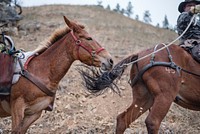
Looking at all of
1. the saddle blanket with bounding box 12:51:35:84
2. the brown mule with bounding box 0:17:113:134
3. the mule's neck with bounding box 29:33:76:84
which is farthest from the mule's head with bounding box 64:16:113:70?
the saddle blanket with bounding box 12:51:35:84

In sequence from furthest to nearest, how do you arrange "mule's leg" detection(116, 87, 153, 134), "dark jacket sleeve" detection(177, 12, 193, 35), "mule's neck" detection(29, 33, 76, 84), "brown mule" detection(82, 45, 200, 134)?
"dark jacket sleeve" detection(177, 12, 193, 35) < "mule's leg" detection(116, 87, 153, 134) < "brown mule" detection(82, 45, 200, 134) < "mule's neck" detection(29, 33, 76, 84)

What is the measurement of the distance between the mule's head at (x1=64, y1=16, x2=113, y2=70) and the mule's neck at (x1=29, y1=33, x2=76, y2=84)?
4.5 inches

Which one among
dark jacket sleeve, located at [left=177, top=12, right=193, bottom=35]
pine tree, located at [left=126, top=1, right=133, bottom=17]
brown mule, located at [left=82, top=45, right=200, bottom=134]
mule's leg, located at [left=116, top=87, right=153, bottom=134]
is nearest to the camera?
brown mule, located at [left=82, top=45, right=200, bottom=134]

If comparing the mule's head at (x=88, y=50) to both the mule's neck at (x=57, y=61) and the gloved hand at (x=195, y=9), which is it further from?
the gloved hand at (x=195, y=9)

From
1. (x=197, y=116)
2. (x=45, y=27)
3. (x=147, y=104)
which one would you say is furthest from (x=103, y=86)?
(x=45, y=27)

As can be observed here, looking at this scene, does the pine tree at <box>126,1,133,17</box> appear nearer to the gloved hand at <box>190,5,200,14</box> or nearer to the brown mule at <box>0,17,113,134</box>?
the gloved hand at <box>190,5,200,14</box>

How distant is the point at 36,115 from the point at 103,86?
4.27 ft

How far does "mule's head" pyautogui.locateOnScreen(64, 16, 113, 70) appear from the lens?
4.46 m

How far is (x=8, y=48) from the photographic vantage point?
15.8 feet

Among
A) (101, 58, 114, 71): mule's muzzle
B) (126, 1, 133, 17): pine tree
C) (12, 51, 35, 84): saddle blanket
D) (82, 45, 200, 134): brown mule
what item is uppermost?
(101, 58, 114, 71): mule's muzzle

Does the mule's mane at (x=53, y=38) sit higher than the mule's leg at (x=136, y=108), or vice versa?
the mule's mane at (x=53, y=38)

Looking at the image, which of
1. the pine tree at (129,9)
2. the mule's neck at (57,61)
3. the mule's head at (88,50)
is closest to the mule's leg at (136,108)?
the mule's head at (88,50)

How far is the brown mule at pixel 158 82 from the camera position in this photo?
5082 mm

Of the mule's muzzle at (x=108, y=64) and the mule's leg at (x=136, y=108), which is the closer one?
the mule's muzzle at (x=108, y=64)
